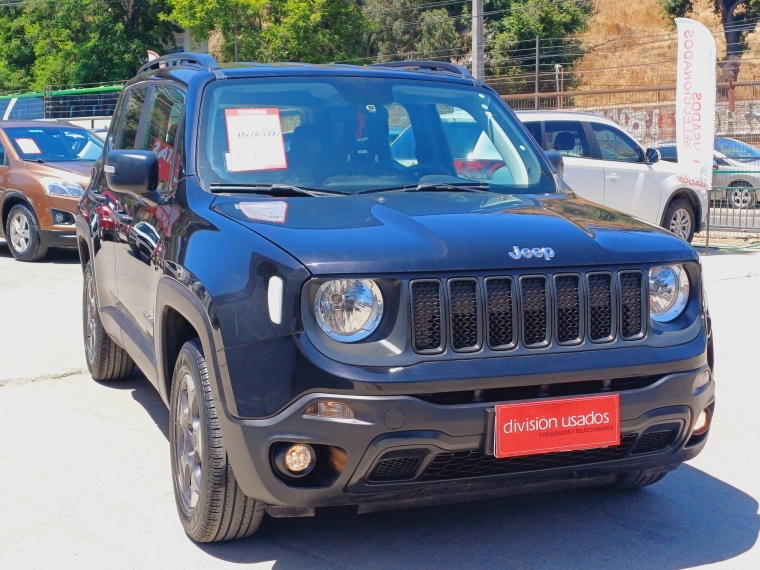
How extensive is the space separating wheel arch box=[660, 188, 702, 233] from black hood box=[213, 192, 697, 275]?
9498 mm

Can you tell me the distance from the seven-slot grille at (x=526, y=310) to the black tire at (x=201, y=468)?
833mm

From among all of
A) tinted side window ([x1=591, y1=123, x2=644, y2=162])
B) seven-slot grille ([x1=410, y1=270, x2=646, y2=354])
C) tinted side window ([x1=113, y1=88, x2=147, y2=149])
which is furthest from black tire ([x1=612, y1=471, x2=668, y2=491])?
tinted side window ([x1=591, y1=123, x2=644, y2=162])

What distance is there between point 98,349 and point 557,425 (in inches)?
146

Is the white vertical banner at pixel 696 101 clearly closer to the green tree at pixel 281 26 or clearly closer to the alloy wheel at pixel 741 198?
the alloy wheel at pixel 741 198

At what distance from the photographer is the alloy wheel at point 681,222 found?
531 inches

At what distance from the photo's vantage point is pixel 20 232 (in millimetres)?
12844

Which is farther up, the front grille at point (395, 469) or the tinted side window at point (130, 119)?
the tinted side window at point (130, 119)

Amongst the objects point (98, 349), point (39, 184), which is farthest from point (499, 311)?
point (39, 184)

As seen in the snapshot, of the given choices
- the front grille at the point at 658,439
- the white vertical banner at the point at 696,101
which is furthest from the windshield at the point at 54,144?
the front grille at the point at 658,439

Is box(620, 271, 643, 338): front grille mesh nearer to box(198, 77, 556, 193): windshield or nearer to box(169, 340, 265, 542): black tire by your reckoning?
box(198, 77, 556, 193): windshield

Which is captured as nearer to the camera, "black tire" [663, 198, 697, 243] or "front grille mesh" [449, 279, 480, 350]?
"front grille mesh" [449, 279, 480, 350]

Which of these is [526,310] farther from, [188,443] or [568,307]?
[188,443]

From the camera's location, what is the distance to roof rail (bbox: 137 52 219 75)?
16.2ft

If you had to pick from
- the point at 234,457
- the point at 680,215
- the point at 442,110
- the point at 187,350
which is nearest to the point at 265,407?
the point at 234,457
